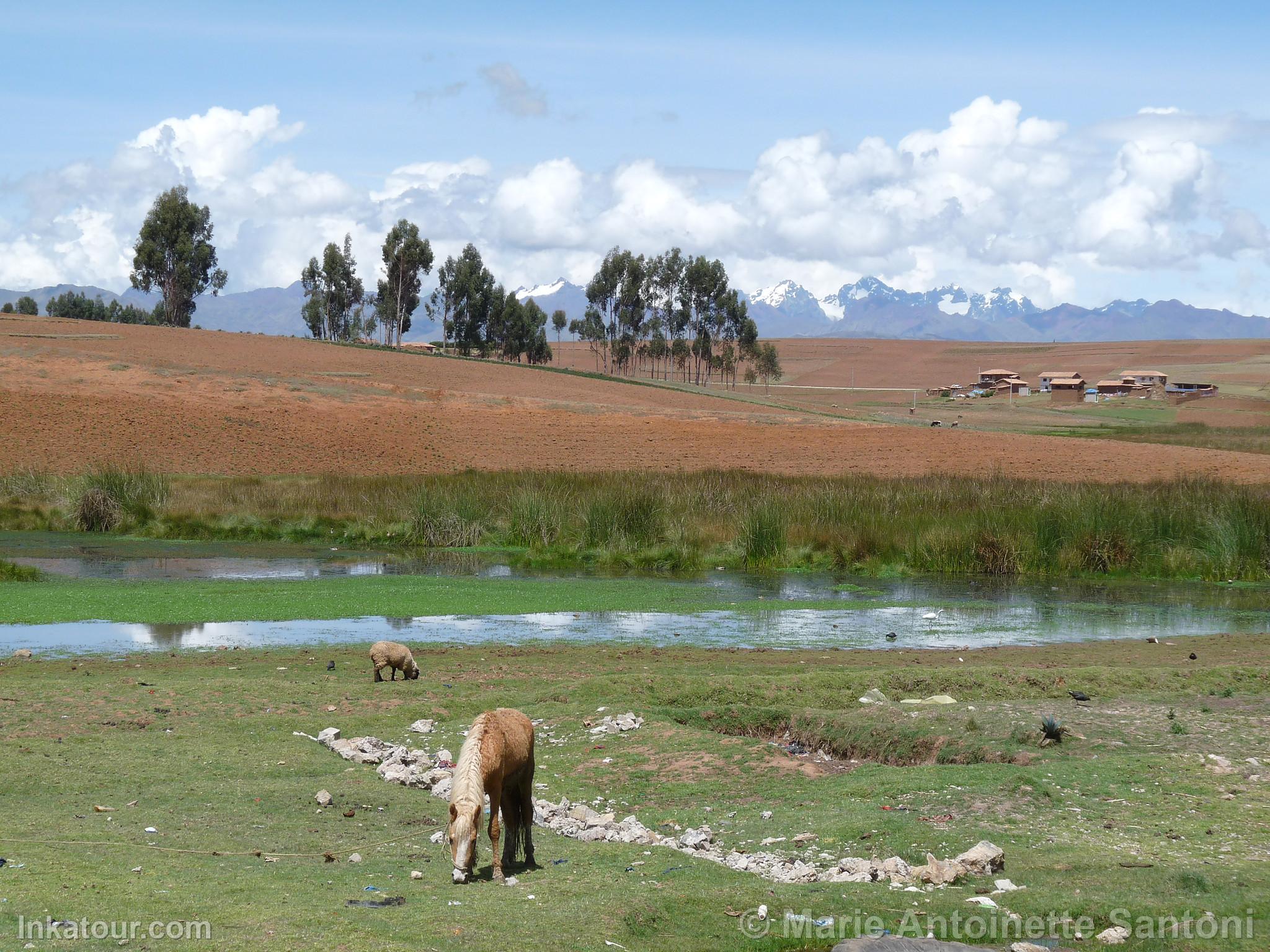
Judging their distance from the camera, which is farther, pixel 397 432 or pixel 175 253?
pixel 175 253

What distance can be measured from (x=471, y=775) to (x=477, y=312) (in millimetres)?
129086

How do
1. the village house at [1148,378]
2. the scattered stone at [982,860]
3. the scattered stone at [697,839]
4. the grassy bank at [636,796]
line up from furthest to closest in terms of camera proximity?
the village house at [1148,378], the scattered stone at [697,839], the scattered stone at [982,860], the grassy bank at [636,796]

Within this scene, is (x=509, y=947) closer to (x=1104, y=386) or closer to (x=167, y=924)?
(x=167, y=924)

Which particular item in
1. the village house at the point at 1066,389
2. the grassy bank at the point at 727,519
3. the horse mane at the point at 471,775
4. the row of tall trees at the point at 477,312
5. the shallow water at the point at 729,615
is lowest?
the shallow water at the point at 729,615

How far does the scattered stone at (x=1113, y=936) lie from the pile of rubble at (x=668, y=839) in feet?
2.88

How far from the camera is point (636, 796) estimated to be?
27.5ft

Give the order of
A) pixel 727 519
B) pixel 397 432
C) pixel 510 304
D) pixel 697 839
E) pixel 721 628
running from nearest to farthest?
pixel 697 839 → pixel 721 628 → pixel 727 519 → pixel 397 432 → pixel 510 304

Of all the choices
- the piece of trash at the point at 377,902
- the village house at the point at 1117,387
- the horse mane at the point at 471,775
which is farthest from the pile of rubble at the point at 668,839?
the village house at the point at 1117,387

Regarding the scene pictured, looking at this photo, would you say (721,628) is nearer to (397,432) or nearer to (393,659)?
(393,659)

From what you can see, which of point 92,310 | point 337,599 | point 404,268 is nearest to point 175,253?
point 404,268

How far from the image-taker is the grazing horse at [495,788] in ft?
19.5

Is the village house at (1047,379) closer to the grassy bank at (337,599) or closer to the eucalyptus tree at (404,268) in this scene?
the eucalyptus tree at (404,268)

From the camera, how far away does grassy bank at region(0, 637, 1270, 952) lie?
5711mm

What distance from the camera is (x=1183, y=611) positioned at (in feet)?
66.5
